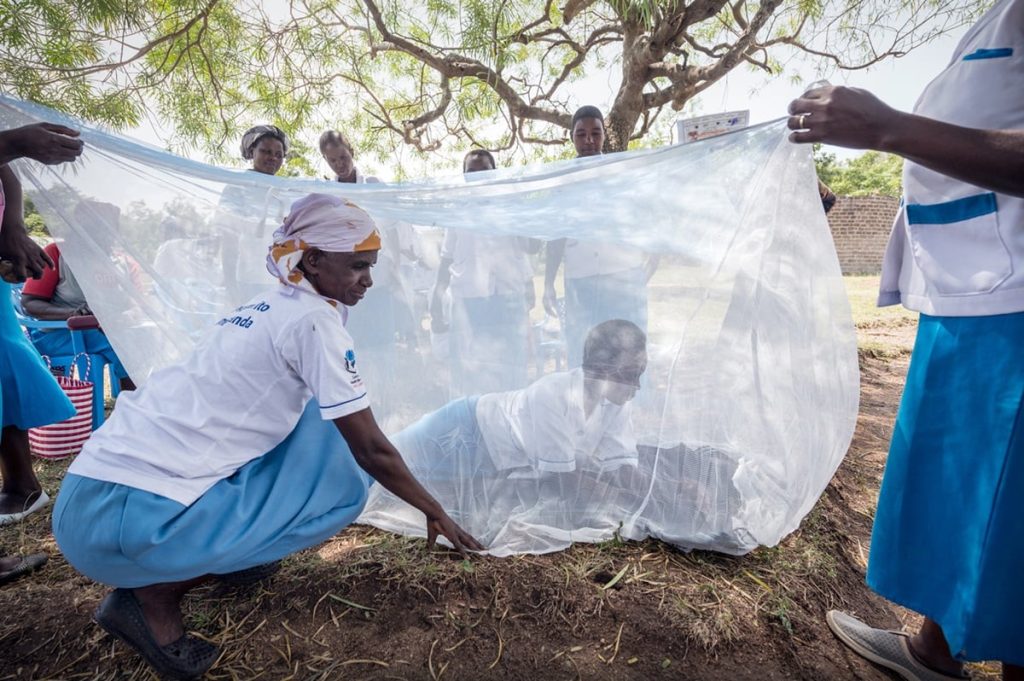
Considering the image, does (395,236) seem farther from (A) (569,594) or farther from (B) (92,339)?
(B) (92,339)

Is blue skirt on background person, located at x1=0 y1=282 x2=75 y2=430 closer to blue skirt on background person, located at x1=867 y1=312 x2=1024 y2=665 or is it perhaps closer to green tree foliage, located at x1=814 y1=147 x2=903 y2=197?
Answer: blue skirt on background person, located at x1=867 y1=312 x2=1024 y2=665

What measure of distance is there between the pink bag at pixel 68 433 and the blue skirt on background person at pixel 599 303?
247 centimetres

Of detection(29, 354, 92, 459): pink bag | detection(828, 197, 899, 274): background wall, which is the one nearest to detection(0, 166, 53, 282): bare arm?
→ detection(29, 354, 92, 459): pink bag

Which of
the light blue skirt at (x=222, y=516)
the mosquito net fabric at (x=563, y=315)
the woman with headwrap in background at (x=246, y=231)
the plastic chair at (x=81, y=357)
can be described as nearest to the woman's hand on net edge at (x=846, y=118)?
the mosquito net fabric at (x=563, y=315)

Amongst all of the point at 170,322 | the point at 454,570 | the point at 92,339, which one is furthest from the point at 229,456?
the point at 92,339


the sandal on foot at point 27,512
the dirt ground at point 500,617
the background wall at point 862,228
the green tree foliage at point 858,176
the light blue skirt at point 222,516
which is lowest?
the dirt ground at point 500,617

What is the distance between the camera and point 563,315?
180 cm

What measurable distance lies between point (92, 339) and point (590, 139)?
2.73 m

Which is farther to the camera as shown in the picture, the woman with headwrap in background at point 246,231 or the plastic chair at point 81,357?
the plastic chair at point 81,357

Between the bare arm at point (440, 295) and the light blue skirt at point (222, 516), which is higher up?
the bare arm at point (440, 295)

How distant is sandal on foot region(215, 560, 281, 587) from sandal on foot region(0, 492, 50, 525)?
1147 millimetres

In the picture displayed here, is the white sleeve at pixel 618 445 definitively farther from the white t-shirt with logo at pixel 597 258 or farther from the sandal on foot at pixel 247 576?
the sandal on foot at pixel 247 576

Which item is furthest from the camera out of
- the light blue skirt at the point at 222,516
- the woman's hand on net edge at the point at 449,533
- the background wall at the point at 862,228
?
the background wall at the point at 862,228

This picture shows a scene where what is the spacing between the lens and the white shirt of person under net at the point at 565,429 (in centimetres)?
175
